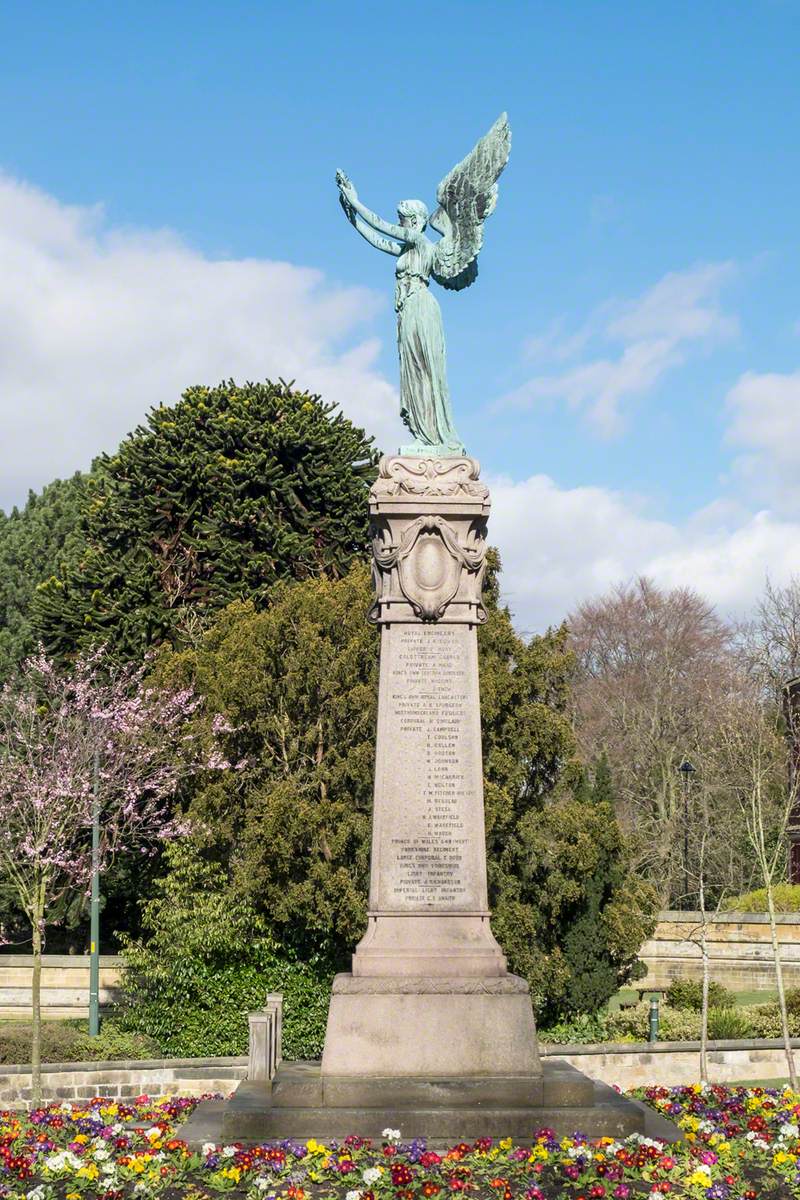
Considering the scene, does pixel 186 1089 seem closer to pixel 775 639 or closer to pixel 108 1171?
pixel 108 1171

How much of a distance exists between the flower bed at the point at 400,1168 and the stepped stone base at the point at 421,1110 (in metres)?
0.32

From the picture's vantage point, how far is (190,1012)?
25578 mm

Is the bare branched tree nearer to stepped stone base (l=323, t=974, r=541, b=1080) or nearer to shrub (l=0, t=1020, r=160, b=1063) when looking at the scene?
shrub (l=0, t=1020, r=160, b=1063)

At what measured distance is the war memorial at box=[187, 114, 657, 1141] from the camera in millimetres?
11453

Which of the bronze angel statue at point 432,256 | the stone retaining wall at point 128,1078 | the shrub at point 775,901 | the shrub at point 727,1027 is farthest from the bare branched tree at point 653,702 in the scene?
the bronze angel statue at point 432,256

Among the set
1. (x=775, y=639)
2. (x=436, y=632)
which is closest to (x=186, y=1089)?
(x=436, y=632)

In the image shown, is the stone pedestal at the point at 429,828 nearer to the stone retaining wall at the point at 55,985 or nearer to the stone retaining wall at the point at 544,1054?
the stone retaining wall at the point at 544,1054

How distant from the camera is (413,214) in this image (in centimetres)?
1496

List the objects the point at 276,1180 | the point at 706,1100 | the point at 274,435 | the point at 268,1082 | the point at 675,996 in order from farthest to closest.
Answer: the point at 274,435 < the point at 675,996 < the point at 706,1100 < the point at 268,1082 < the point at 276,1180

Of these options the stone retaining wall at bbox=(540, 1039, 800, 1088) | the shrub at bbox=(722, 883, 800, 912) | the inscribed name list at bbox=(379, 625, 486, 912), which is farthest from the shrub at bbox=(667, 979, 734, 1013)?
the inscribed name list at bbox=(379, 625, 486, 912)

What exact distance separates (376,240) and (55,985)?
25.3 metres

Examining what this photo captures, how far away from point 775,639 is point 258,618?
3204 centimetres

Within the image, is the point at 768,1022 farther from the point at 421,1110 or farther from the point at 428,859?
the point at 421,1110

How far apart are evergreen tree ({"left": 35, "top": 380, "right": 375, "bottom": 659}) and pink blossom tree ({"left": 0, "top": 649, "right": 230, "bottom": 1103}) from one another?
2.90 meters
